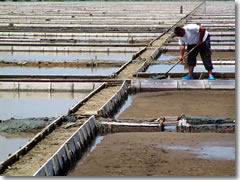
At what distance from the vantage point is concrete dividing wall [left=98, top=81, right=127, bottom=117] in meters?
5.44

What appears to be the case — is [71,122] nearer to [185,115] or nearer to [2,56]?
[185,115]

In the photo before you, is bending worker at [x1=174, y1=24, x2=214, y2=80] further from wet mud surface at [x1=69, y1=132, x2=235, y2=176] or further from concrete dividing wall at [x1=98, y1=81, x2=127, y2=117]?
wet mud surface at [x1=69, y1=132, x2=235, y2=176]

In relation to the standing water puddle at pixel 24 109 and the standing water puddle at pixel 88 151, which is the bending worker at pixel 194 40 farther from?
the standing water puddle at pixel 88 151

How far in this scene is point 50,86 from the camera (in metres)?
7.12

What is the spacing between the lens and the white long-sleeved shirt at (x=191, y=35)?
6.81 metres

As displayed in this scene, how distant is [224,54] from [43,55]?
344 cm

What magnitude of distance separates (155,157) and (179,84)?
2.92 m

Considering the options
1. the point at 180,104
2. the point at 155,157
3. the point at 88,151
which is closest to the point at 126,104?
the point at 180,104

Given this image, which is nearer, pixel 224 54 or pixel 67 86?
pixel 67 86

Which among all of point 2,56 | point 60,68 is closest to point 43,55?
point 2,56

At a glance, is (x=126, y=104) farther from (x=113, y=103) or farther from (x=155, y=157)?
(x=155, y=157)

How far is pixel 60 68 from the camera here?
9.28 metres

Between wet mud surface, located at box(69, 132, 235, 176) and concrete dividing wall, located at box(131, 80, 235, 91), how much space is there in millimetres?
2110

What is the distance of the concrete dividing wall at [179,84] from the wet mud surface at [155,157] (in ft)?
6.92
